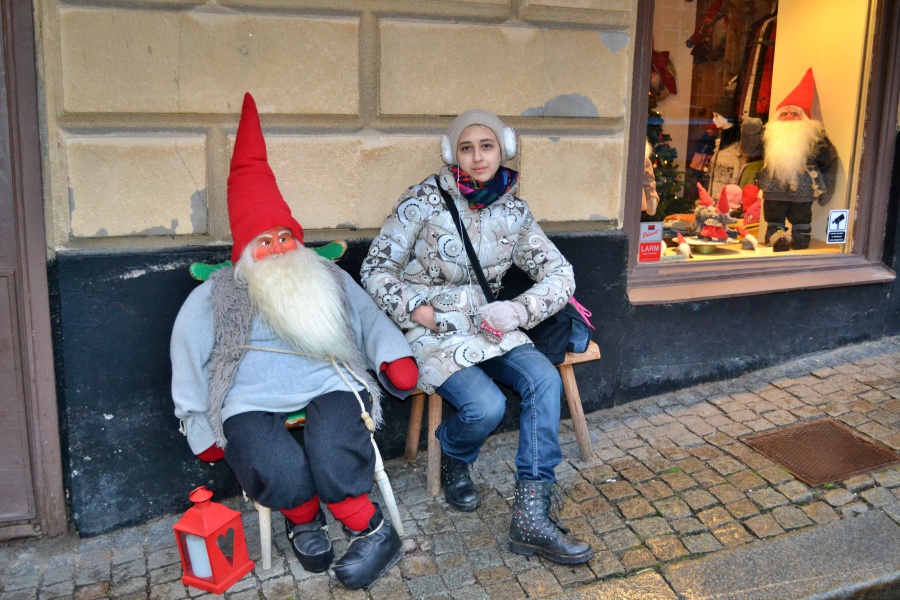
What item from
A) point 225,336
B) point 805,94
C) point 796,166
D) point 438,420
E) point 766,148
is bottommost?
point 438,420

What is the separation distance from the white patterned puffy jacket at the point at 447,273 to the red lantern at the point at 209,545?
95 cm

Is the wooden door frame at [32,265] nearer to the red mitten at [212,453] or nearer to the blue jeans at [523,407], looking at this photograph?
the red mitten at [212,453]

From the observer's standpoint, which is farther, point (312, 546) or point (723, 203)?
point (723, 203)

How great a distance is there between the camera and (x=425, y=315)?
3.41 metres

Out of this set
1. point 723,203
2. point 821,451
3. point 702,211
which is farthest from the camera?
point 723,203

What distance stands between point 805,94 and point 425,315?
3.47 meters

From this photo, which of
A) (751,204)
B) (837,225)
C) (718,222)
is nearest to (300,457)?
(718,222)

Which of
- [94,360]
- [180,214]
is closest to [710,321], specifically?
[180,214]

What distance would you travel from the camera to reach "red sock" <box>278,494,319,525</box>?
10.2 feet

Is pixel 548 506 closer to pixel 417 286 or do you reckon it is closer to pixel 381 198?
pixel 417 286

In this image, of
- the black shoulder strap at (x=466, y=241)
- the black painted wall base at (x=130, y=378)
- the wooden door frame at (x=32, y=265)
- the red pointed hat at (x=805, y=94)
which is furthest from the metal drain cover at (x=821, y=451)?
the wooden door frame at (x=32, y=265)

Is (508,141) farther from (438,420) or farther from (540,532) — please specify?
(540,532)

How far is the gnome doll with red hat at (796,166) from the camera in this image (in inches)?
211

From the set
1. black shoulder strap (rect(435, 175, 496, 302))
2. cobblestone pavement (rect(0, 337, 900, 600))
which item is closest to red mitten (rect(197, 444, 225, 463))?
cobblestone pavement (rect(0, 337, 900, 600))
